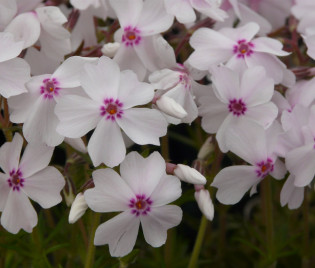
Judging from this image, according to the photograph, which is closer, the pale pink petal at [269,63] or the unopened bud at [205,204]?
the unopened bud at [205,204]

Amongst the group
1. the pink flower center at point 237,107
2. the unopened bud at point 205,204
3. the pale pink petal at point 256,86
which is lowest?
the unopened bud at point 205,204

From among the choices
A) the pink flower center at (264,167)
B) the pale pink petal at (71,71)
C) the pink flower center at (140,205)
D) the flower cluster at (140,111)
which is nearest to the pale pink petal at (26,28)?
the flower cluster at (140,111)

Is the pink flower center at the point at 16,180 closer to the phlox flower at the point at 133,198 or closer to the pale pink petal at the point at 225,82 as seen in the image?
the phlox flower at the point at 133,198

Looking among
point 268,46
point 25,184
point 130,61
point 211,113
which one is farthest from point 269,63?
point 25,184

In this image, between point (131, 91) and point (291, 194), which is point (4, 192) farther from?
point (291, 194)

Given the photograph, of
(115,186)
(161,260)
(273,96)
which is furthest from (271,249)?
(115,186)

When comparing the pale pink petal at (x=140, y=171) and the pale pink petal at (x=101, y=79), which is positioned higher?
the pale pink petal at (x=101, y=79)

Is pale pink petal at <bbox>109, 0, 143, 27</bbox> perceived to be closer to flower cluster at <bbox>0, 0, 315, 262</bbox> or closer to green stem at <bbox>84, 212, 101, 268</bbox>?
flower cluster at <bbox>0, 0, 315, 262</bbox>
